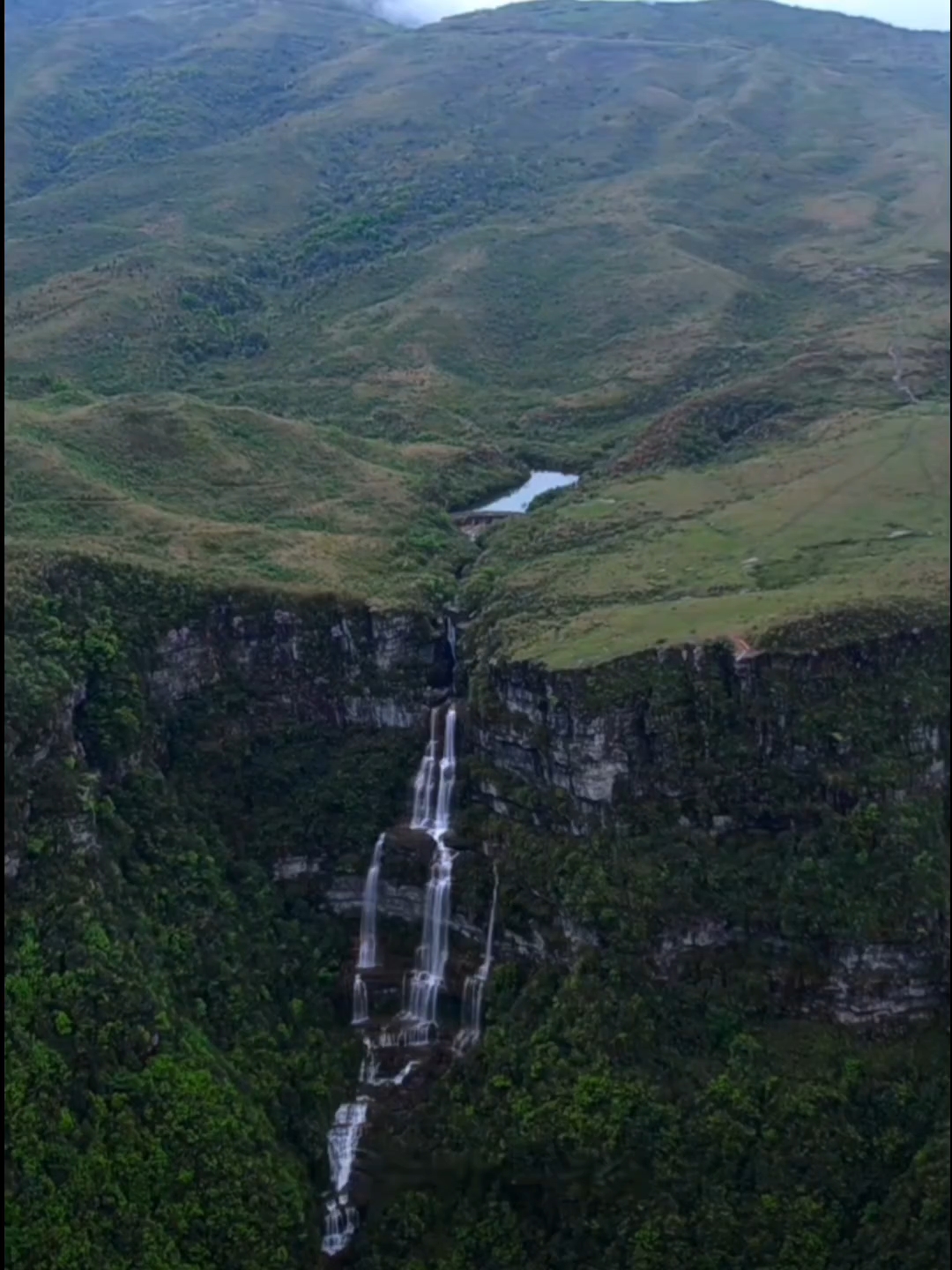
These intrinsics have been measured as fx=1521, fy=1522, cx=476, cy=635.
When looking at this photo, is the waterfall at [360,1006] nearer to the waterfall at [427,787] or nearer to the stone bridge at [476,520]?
the waterfall at [427,787]

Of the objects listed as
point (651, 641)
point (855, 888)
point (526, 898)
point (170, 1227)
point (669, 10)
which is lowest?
point (170, 1227)

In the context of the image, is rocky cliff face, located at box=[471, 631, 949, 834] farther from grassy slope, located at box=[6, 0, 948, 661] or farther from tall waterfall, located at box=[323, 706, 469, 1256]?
tall waterfall, located at box=[323, 706, 469, 1256]

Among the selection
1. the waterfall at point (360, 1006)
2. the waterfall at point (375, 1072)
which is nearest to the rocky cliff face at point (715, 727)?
the waterfall at point (360, 1006)

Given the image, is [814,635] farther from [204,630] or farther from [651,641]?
[204,630]

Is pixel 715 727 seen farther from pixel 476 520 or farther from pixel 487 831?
pixel 476 520

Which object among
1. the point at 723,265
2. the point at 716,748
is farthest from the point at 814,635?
the point at 723,265

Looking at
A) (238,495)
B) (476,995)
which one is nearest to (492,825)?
(476,995)
